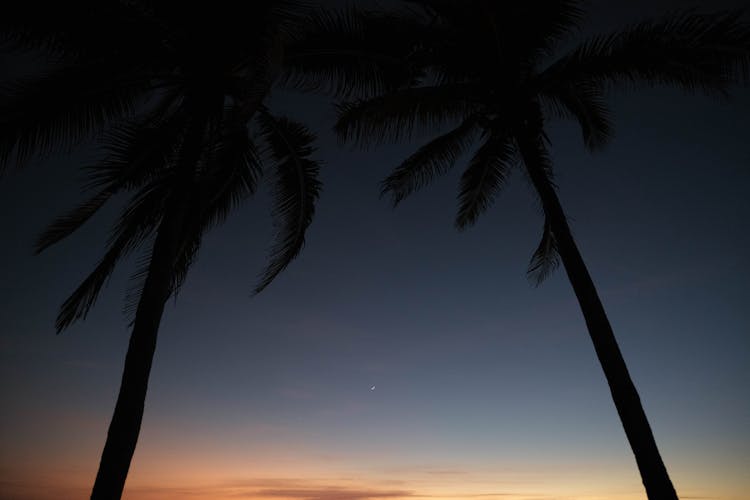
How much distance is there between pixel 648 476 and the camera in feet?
21.9

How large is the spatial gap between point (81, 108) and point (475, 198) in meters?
8.24

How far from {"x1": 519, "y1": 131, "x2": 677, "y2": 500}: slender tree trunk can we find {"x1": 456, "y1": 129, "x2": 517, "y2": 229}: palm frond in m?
1.47

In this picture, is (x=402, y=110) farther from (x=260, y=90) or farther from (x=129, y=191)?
(x=129, y=191)

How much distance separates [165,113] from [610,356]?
8.99m

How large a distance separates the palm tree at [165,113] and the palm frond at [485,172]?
2.78 metres

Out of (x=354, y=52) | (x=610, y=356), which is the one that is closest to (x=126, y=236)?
(x=354, y=52)

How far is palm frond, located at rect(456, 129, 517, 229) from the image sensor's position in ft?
35.8

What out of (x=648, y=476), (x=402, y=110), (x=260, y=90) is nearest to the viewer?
(x=260, y=90)

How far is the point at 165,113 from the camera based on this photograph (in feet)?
31.4

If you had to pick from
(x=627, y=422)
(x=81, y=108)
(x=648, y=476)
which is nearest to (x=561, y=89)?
(x=627, y=422)

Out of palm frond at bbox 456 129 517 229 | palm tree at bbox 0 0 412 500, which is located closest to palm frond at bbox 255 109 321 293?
palm tree at bbox 0 0 412 500

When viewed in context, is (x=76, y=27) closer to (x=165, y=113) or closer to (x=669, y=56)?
(x=165, y=113)

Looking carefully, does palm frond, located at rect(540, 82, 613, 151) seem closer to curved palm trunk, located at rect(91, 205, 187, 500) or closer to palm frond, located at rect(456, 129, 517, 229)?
palm frond, located at rect(456, 129, 517, 229)

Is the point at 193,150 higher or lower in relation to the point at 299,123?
lower
